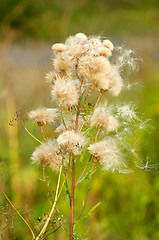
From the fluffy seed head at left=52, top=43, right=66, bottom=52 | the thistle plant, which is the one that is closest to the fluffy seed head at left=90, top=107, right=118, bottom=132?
the thistle plant

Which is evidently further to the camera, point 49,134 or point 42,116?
point 49,134

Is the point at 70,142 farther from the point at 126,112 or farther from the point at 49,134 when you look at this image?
the point at 49,134

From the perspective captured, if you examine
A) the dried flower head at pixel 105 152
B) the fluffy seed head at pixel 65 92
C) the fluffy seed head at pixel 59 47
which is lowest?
the dried flower head at pixel 105 152

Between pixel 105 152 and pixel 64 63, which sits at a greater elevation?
pixel 64 63

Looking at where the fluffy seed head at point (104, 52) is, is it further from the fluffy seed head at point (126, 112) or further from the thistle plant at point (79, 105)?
the fluffy seed head at point (126, 112)

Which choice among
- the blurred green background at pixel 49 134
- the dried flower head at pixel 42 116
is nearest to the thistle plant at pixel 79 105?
the dried flower head at pixel 42 116

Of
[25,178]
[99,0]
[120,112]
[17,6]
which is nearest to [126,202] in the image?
[25,178]

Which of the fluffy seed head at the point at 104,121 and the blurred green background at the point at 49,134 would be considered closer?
the fluffy seed head at the point at 104,121

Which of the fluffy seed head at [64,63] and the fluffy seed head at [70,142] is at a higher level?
the fluffy seed head at [64,63]

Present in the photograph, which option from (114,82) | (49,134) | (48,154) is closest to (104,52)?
(114,82)
